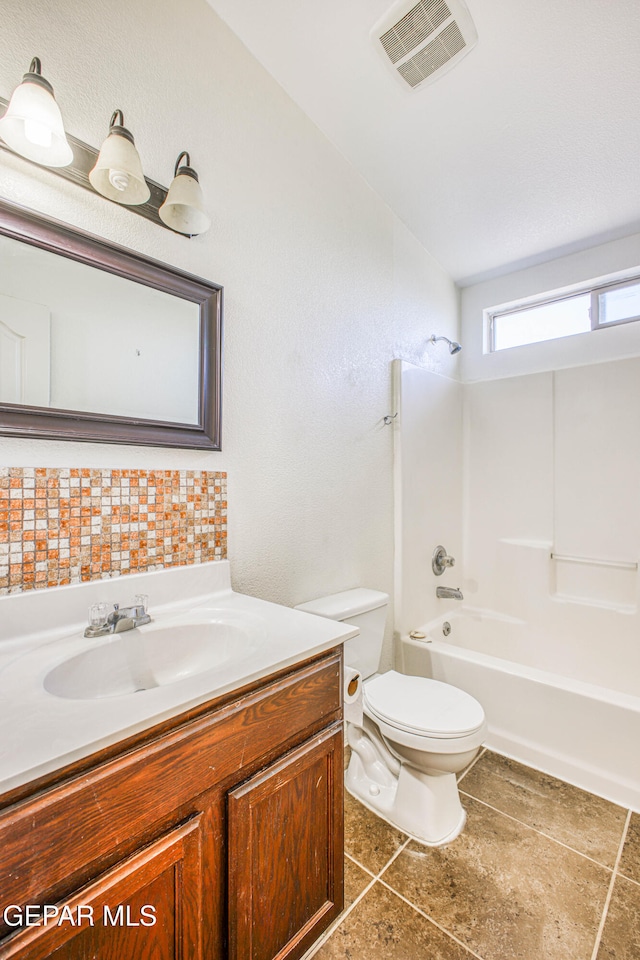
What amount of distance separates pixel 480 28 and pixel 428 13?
199 millimetres

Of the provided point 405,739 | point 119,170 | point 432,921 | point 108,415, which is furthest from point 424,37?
point 432,921

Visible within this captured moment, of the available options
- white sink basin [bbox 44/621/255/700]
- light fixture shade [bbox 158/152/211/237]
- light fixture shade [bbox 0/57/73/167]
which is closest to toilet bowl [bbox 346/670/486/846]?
white sink basin [bbox 44/621/255/700]

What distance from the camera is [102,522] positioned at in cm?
112

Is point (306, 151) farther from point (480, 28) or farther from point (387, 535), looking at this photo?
point (387, 535)

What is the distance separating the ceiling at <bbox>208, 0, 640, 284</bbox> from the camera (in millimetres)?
1377

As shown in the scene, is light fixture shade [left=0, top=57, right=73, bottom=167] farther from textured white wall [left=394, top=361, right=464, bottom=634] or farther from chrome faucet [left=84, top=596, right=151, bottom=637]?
textured white wall [left=394, top=361, right=464, bottom=634]

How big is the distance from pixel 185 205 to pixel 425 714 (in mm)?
1773

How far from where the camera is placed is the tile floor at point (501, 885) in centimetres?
111

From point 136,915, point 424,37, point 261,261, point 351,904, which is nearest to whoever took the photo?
point 136,915

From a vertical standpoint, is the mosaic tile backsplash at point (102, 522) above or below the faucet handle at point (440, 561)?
above

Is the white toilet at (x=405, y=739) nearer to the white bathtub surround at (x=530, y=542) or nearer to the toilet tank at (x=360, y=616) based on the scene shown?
the toilet tank at (x=360, y=616)

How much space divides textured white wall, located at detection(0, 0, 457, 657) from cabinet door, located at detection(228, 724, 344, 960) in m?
0.63

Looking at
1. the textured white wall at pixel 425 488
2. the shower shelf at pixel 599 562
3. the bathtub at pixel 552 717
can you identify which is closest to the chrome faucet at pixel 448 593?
the textured white wall at pixel 425 488

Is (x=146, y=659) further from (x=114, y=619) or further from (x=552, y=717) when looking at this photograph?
(x=552, y=717)
